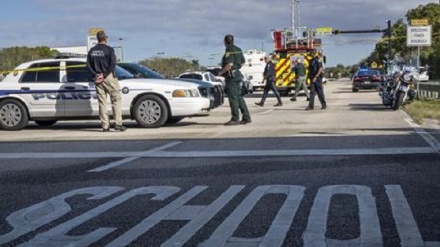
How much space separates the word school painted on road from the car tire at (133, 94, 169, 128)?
682cm

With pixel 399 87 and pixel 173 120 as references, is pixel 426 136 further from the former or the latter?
pixel 399 87

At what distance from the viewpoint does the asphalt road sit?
5.05 m

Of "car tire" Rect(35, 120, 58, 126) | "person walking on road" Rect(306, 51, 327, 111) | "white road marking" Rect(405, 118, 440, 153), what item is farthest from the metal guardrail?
"car tire" Rect(35, 120, 58, 126)

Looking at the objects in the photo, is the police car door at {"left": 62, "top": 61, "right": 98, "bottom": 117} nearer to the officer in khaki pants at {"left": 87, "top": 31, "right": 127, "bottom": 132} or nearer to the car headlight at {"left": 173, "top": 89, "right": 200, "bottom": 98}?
the officer in khaki pants at {"left": 87, "top": 31, "right": 127, "bottom": 132}

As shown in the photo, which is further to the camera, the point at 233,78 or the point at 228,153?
the point at 233,78

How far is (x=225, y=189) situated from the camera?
6.77m

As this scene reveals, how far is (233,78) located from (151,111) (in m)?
1.95

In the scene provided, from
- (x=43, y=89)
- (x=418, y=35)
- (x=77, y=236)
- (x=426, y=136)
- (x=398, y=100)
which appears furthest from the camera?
(x=418, y=35)

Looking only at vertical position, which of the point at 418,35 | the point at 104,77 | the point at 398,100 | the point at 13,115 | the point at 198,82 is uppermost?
the point at 418,35

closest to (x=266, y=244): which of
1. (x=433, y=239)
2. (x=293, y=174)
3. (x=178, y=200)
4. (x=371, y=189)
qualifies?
(x=433, y=239)

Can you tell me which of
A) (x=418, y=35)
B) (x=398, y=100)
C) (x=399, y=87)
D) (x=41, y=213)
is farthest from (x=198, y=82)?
(x=418, y=35)

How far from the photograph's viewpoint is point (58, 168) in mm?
8422

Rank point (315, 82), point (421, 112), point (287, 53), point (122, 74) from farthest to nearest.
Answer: point (287, 53) < point (315, 82) < point (421, 112) < point (122, 74)

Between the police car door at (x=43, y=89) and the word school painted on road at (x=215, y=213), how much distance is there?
7.43 m
